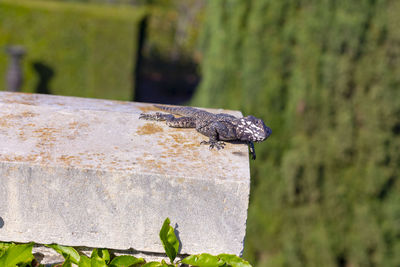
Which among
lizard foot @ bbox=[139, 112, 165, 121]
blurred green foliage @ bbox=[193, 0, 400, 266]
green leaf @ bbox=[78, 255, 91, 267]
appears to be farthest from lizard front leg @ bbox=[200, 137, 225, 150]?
blurred green foliage @ bbox=[193, 0, 400, 266]

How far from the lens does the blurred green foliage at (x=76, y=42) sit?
12.2m

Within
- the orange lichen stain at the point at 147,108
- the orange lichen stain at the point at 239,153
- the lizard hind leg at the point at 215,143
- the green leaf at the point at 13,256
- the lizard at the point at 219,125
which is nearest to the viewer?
the green leaf at the point at 13,256

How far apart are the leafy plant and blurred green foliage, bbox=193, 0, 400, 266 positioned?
4.60 m

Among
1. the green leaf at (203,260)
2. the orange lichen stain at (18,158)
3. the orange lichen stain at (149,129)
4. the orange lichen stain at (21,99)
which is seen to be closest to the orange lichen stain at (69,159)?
the orange lichen stain at (18,158)

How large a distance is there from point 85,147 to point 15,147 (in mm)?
381

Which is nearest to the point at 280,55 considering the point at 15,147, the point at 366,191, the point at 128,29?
the point at 366,191

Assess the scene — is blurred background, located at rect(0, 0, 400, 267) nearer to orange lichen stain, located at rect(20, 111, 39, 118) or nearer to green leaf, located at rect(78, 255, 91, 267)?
orange lichen stain, located at rect(20, 111, 39, 118)

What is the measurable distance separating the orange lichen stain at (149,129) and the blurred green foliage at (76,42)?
9.85m

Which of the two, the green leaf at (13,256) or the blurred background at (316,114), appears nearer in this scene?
the green leaf at (13,256)

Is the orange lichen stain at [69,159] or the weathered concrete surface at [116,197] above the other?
the orange lichen stain at [69,159]

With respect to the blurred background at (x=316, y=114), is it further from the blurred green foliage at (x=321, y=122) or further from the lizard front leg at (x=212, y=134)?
the lizard front leg at (x=212, y=134)

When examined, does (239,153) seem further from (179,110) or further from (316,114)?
(316,114)

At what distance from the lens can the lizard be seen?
2988 millimetres

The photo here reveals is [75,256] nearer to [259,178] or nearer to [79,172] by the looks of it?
[79,172]
